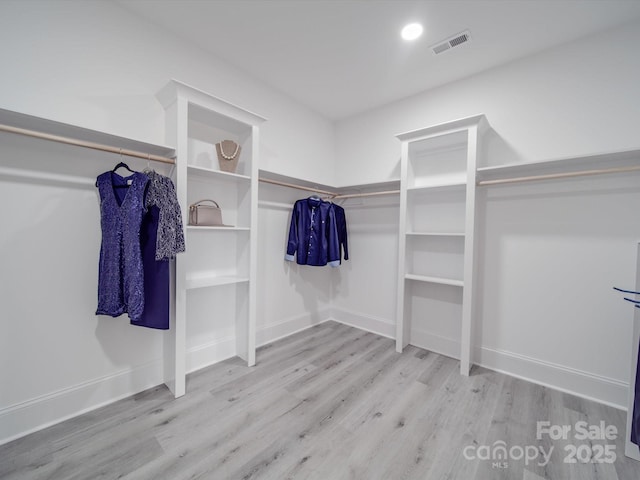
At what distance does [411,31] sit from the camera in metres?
1.96

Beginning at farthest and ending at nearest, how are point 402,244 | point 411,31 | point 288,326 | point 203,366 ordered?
point 288,326, point 402,244, point 203,366, point 411,31

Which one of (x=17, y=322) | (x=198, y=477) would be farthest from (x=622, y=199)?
(x=17, y=322)

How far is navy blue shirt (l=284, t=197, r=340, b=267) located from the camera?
2.88 m

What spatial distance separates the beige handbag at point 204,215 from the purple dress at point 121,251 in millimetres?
402

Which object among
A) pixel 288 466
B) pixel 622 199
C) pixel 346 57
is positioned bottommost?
pixel 288 466

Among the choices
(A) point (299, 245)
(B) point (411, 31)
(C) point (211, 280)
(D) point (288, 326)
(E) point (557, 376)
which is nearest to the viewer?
(B) point (411, 31)

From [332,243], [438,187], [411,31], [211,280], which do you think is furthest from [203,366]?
[411,31]

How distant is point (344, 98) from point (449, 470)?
127 inches

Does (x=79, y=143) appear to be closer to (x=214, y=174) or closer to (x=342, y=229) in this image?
(x=214, y=174)

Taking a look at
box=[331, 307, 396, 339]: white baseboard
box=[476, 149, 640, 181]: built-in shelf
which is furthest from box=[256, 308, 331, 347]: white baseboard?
box=[476, 149, 640, 181]: built-in shelf

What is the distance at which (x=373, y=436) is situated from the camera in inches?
61.8

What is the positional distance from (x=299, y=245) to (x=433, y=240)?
1.40 metres

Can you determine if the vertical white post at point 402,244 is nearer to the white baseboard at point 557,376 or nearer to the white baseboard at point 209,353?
the white baseboard at point 557,376

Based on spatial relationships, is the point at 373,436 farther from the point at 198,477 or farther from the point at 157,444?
the point at 157,444
